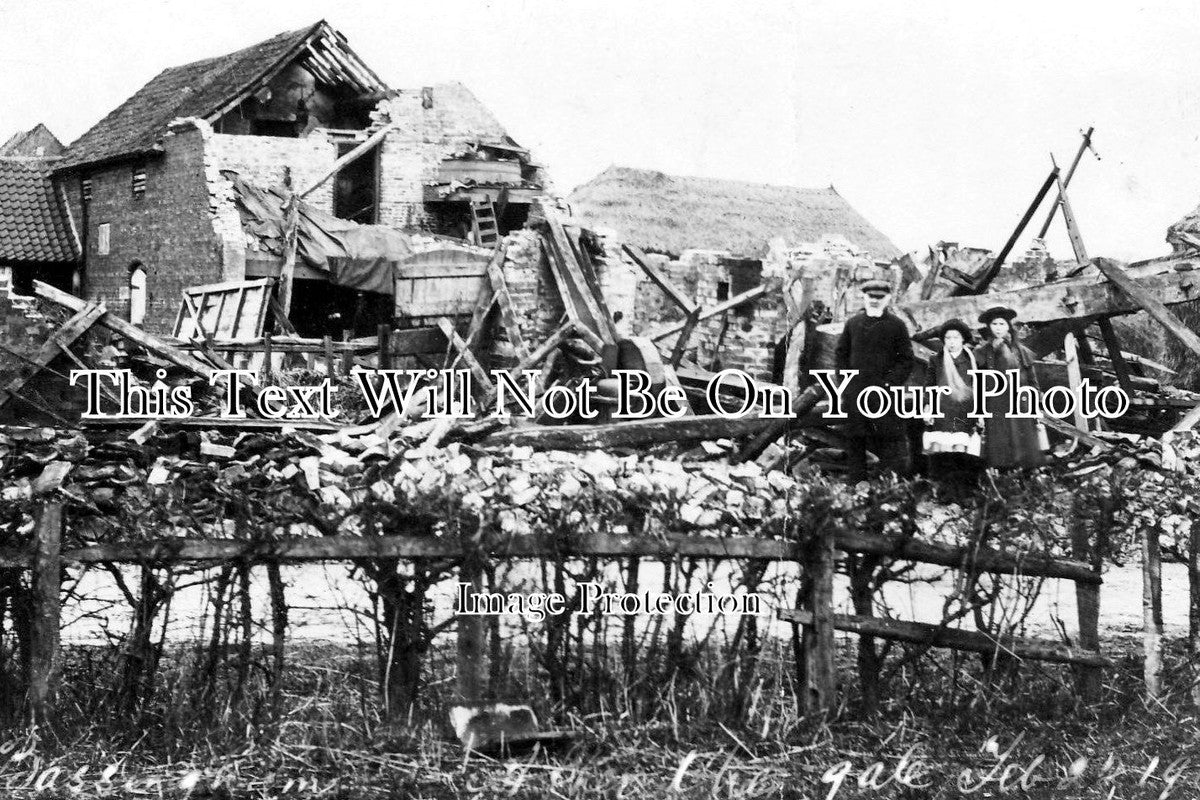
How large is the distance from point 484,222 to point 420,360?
331 inches

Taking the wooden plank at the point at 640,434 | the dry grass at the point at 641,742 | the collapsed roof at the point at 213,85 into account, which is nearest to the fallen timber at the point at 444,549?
the dry grass at the point at 641,742

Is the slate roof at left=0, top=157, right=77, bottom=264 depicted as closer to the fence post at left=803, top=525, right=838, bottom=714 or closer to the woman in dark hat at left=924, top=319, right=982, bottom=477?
the woman in dark hat at left=924, top=319, right=982, bottom=477

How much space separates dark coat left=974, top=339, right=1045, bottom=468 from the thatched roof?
2308 centimetres

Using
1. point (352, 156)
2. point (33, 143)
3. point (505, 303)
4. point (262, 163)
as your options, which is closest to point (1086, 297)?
point (505, 303)

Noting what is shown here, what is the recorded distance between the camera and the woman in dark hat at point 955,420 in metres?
8.01

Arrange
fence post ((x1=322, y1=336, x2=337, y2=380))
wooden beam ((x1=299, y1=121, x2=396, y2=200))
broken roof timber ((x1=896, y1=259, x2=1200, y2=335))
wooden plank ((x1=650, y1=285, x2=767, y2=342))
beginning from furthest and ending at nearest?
wooden beam ((x1=299, y1=121, x2=396, y2=200))
fence post ((x1=322, y1=336, x2=337, y2=380))
wooden plank ((x1=650, y1=285, x2=767, y2=342))
broken roof timber ((x1=896, y1=259, x2=1200, y2=335))

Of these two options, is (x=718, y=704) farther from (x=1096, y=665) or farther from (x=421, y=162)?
(x=421, y=162)

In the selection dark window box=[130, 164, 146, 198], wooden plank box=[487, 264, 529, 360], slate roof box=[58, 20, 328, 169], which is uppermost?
slate roof box=[58, 20, 328, 169]

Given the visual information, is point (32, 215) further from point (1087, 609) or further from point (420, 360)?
point (1087, 609)

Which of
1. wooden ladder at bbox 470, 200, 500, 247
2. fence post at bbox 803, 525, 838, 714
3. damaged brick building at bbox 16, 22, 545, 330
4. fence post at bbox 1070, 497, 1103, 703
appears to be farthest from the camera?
wooden ladder at bbox 470, 200, 500, 247

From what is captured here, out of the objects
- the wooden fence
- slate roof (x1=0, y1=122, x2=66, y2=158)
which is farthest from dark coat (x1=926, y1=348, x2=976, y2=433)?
slate roof (x1=0, y1=122, x2=66, y2=158)

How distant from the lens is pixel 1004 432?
828 centimetres

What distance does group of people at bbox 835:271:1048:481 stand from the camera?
806 centimetres

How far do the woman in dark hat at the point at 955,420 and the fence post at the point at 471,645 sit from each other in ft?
13.0
